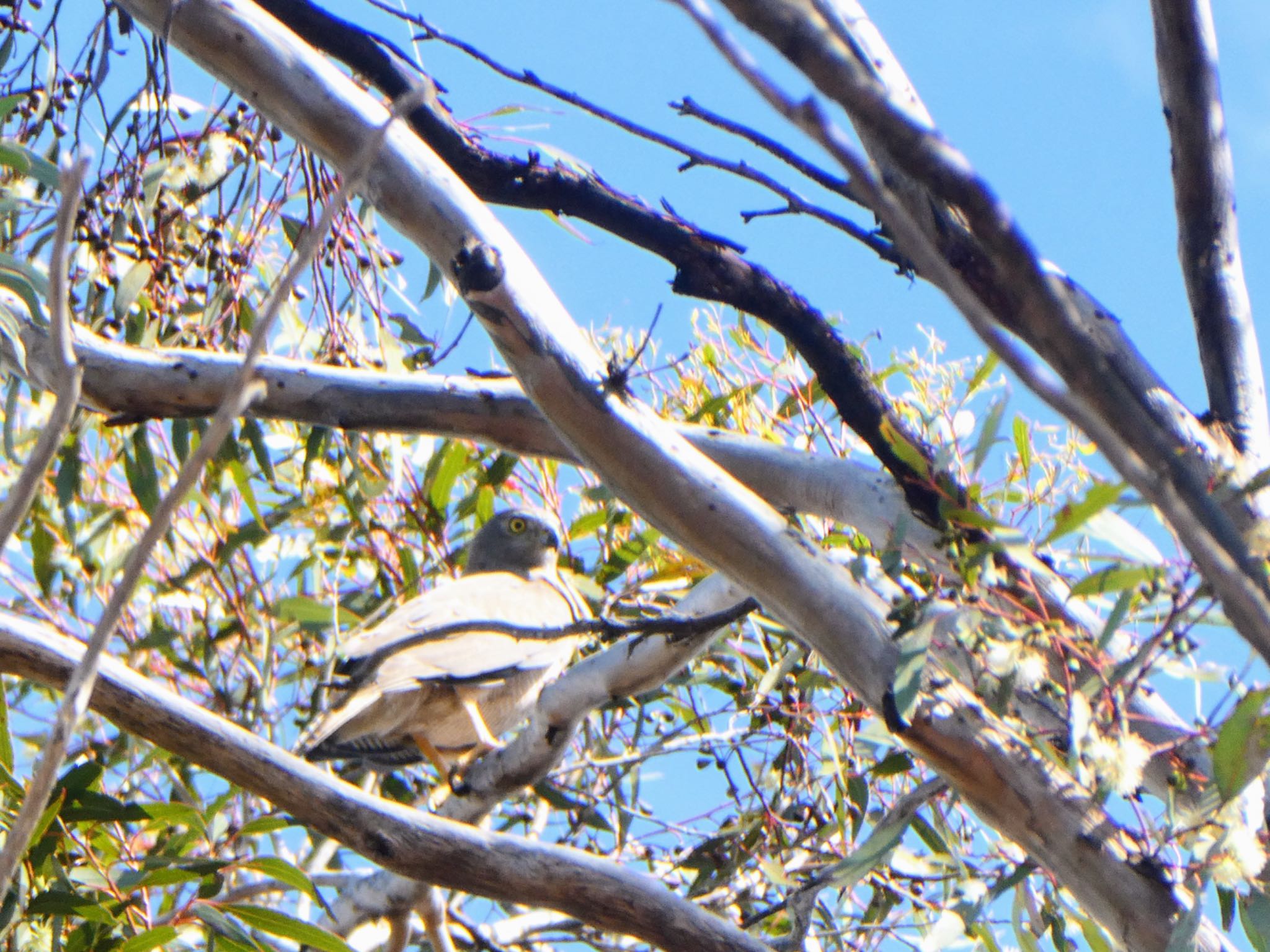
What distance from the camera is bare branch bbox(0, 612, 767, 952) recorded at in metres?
1.73

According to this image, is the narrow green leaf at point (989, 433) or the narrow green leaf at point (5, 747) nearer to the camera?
the narrow green leaf at point (989, 433)

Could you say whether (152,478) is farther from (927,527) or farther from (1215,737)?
(1215,737)

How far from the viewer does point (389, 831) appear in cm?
172

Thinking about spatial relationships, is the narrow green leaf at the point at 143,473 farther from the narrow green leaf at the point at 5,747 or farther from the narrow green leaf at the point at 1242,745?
the narrow green leaf at the point at 1242,745

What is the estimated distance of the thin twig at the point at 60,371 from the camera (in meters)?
0.70

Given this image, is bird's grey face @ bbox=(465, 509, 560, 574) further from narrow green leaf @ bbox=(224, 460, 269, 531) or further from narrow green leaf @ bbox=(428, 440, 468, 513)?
narrow green leaf @ bbox=(224, 460, 269, 531)

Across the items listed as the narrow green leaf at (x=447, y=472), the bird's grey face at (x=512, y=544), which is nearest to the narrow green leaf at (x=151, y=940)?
the narrow green leaf at (x=447, y=472)

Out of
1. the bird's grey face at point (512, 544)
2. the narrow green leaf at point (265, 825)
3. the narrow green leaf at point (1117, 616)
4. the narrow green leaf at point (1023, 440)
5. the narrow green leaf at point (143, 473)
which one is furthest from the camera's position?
the bird's grey face at point (512, 544)

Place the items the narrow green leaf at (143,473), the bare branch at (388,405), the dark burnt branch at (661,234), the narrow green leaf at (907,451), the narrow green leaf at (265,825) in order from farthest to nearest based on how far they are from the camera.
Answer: the narrow green leaf at (143,473) < the narrow green leaf at (265,825) < the bare branch at (388,405) < the dark burnt branch at (661,234) < the narrow green leaf at (907,451)

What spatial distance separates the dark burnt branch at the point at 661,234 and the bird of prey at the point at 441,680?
1.15 m

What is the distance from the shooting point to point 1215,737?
1.49m

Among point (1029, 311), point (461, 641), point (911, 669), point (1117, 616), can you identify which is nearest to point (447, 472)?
point (461, 641)

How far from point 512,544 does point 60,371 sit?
135 inches

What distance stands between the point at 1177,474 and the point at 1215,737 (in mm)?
968
